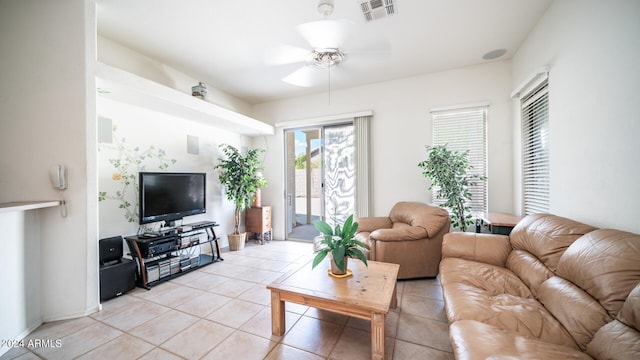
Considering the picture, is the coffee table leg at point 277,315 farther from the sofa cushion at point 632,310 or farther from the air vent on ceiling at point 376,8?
the air vent on ceiling at point 376,8

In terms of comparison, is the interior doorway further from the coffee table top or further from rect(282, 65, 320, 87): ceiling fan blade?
the coffee table top

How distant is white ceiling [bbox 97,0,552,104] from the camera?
2205 mm

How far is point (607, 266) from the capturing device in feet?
3.76

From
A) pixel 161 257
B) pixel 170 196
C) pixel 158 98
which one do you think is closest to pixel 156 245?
pixel 161 257

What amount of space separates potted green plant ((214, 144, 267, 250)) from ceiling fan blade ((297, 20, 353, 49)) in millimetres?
2214

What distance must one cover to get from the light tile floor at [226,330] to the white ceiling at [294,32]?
113 inches

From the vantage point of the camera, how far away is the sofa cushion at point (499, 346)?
1.01 meters

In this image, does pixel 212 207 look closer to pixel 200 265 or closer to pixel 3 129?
pixel 200 265

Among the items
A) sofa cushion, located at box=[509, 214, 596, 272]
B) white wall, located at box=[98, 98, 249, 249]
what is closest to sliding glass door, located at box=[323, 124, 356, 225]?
white wall, located at box=[98, 98, 249, 249]

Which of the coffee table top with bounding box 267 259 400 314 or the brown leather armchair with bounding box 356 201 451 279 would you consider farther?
the brown leather armchair with bounding box 356 201 451 279

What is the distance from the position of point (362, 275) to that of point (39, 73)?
326 centimetres

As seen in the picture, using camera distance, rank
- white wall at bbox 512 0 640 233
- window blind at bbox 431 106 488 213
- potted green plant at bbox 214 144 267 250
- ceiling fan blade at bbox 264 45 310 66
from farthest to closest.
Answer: potted green plant at bbox 214 144 267 250 → window blind at bbox 431 106 488 213 → ceiling fan blade at bbox 264 45 310 66 → white wall at bbox 512 0 640 233

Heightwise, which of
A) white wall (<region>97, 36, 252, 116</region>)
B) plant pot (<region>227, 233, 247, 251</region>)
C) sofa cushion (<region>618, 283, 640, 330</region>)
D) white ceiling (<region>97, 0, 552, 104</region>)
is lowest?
plant pot (<region>227, 233, 247, 251</region>)

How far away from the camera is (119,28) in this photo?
2479mm
